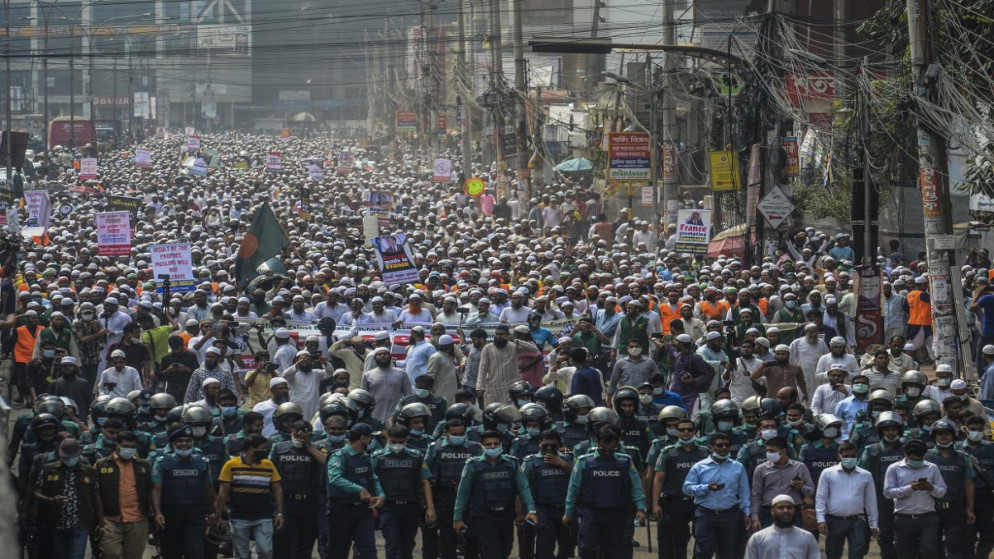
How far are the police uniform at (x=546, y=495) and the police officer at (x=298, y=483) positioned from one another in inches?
55.3

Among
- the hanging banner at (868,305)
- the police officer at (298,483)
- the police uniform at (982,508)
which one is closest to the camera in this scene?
the police officer at (298,483)

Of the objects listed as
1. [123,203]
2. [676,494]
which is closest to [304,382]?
[676,494]

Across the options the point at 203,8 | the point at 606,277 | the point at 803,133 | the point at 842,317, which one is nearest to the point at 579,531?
the point at 842,317

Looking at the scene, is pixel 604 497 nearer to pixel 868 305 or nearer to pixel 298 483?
pixel 298 483

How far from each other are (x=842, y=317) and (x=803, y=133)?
1881cm

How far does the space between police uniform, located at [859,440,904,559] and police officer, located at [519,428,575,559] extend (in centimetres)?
212

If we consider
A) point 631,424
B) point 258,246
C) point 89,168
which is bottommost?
point 631,424

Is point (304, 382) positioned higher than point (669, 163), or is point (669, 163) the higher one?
point (669, 163)

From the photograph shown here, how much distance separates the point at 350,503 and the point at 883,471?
3.62m

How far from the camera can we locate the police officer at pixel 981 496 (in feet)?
36.1

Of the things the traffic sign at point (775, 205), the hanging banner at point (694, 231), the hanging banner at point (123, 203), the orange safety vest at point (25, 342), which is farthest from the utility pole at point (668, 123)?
the orange safety vest at point (25, 342)

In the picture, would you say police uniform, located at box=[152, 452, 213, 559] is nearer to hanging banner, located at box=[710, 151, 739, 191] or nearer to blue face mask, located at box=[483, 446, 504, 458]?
blue face mask, located at box=[483, 446, 504, 458]

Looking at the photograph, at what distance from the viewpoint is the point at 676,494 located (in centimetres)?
1078

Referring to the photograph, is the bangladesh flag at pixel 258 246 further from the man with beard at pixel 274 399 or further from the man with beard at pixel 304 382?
the man with beard at pixel 274 399
